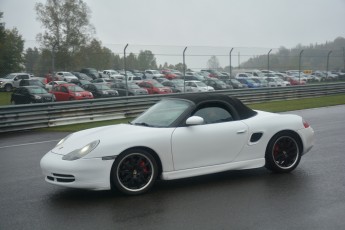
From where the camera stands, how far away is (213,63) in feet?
77.0

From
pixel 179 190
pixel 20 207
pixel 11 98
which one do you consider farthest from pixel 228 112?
pixel 11 98

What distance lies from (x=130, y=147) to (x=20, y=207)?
153cm

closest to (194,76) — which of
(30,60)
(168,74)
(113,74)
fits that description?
(168,74)

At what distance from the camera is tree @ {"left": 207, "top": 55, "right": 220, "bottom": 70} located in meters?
23.1

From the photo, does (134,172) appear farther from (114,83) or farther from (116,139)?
(114,83)

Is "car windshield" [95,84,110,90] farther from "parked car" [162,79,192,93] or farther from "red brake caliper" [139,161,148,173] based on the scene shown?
"red brake caliper" [139,161,148,173]

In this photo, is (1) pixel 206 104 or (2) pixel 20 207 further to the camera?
(1) pixel 206 104

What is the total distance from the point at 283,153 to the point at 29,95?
13116mm

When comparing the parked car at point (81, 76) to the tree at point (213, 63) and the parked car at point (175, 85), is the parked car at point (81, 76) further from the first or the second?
the tree at point (213, 63)

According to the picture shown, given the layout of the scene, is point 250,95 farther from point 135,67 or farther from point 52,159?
point 52,159

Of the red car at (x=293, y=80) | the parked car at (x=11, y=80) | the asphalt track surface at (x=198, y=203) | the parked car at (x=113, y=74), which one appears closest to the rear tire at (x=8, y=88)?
the parked car at (x=11, y=80)

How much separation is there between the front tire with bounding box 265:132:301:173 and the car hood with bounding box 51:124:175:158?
1.69 metres

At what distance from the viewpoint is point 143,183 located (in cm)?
611

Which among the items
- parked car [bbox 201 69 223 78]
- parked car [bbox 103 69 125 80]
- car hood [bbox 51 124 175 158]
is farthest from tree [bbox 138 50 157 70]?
car hood [bbox 51 124 175 158]
